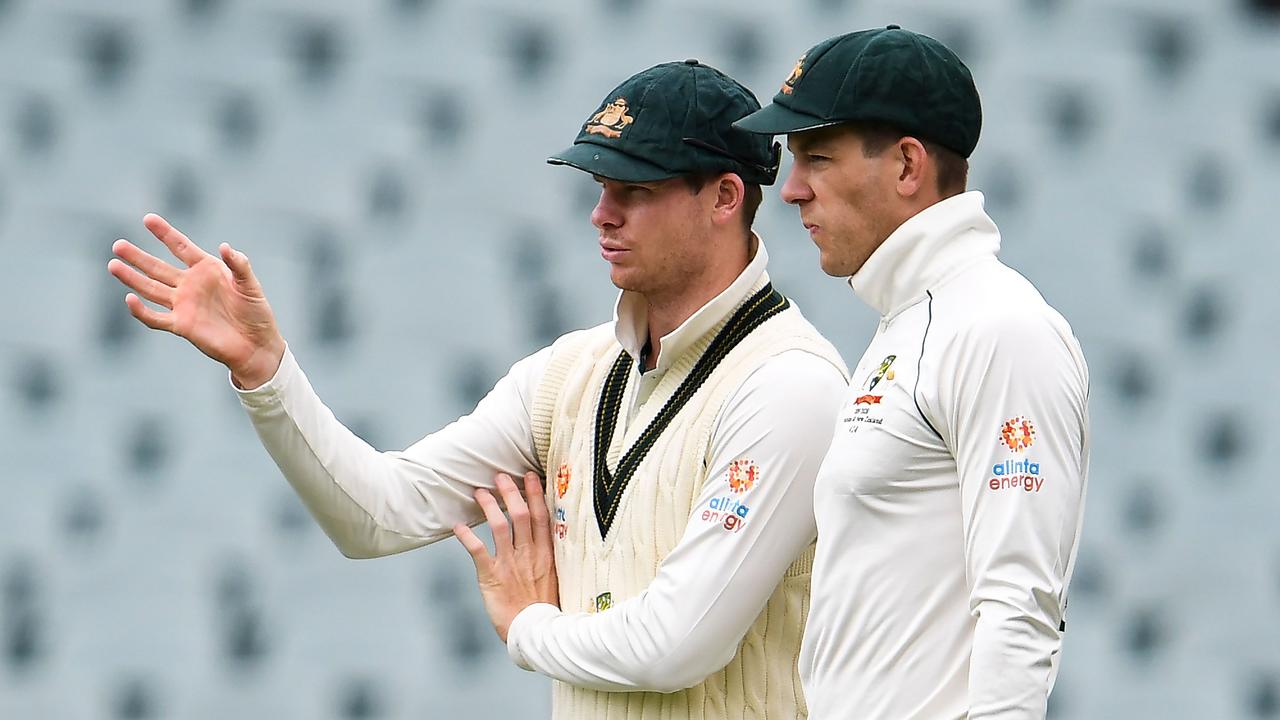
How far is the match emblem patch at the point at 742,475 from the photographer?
2281 millimetres

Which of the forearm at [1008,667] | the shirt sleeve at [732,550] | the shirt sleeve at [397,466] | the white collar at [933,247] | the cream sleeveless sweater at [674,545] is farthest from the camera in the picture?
the shirt sleeve at [397,466]

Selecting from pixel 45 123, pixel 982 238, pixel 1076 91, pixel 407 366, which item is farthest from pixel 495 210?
pixel 982 238

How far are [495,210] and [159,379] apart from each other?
2.76ft

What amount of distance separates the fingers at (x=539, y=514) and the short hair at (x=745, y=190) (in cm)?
46

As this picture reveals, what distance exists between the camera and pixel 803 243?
4250 mm

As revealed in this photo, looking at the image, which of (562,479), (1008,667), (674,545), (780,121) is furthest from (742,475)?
(1008,667)

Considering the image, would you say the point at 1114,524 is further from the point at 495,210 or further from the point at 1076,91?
the point at 495,210

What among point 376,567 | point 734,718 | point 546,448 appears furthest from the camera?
point 376,567

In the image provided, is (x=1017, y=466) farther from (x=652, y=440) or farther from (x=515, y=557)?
(x=515, y=557)

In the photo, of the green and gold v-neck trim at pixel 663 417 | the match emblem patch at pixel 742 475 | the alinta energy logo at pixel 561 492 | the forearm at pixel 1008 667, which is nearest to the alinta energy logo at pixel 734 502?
the match emblem patch at pixel 742 475

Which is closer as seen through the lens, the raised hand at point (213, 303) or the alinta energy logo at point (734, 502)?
the alinta energy logo at point (734, 502)

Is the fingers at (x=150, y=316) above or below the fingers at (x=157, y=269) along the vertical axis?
below

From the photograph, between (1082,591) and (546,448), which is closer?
(546,448)

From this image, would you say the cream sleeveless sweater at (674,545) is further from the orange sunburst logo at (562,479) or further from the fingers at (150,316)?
the fingers at (150,316)
